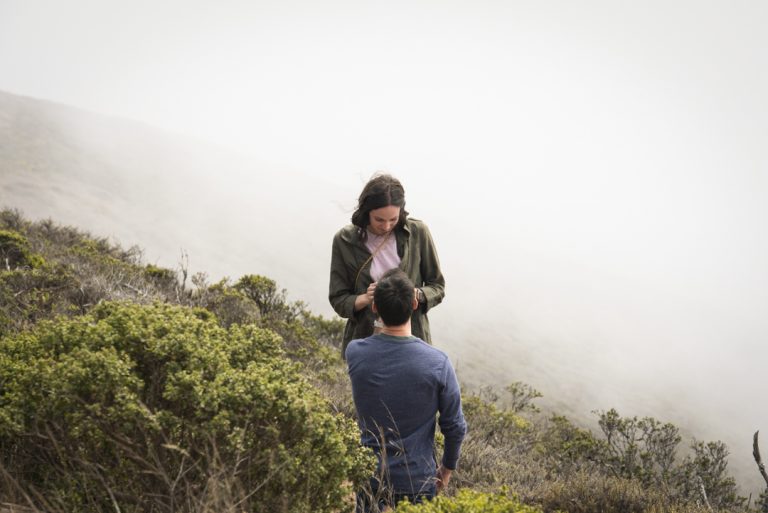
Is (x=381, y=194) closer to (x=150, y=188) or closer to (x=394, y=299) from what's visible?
(x=394, y=299)

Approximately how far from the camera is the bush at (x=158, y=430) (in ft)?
7.04

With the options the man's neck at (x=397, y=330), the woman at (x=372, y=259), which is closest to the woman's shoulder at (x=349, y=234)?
the woman at (x=372, y=259)

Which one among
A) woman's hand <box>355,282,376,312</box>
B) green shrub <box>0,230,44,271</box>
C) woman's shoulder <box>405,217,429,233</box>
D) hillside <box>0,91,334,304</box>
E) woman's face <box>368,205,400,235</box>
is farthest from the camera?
hillside <box>0,91,334,304</box>

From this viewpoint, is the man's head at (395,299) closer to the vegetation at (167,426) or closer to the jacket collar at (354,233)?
the vegetation at (167,426)

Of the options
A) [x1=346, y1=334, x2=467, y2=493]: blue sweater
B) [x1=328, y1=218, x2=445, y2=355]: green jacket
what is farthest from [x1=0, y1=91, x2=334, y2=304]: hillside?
[x1=346, y1=334, x2=467, y2=493]: blue sweater

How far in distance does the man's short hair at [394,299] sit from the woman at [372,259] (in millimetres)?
915

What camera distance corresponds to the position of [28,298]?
5516 mm

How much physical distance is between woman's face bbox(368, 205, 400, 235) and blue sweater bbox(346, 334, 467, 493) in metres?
1.11

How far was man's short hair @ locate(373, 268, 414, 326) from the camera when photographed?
8.84 ft

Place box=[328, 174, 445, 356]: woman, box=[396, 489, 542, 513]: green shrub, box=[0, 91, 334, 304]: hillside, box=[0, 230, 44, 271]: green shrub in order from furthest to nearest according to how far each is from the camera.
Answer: box=[0, 91, 334, 304]: hillside → box=[0, 230, 44, 271]: green shrub → box=[328, 174, 445, 356]: woman → box=[396, 489, 542, 513]: green shrub

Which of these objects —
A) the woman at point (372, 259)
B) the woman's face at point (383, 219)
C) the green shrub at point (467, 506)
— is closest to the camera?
the green shrub at point (467, 506)

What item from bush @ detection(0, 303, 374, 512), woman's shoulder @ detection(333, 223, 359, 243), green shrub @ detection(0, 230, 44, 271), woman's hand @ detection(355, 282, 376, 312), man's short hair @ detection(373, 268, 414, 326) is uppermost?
woman's shoulder @ detection(333, 223, 359, 243)

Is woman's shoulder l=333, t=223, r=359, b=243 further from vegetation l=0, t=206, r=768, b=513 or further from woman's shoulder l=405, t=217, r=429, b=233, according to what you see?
vegetation l=0, t=206, r=768, b=513

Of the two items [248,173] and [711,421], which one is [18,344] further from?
[248,173]
